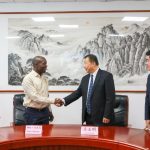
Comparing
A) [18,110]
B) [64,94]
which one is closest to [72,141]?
[18,110]

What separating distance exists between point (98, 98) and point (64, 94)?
121 cm

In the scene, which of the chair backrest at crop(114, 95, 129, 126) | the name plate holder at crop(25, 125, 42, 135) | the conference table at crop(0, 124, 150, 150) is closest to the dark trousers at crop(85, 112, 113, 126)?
the chair backrest at crop(114, 95, 129, 126)

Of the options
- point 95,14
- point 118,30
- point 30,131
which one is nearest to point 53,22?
point 95,14

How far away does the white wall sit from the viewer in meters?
4.50

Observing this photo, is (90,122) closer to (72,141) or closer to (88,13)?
(72,141)

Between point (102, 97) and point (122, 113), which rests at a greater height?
point (102, 97)

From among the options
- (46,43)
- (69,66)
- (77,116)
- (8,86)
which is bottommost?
(77,116)

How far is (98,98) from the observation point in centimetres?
348

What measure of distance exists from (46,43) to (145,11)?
65.0 inches

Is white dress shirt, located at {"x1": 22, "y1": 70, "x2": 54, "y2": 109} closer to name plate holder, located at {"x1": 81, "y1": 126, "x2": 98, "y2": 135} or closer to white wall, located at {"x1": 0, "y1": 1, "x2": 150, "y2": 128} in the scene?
name plate holder, located at {"x1": 81, "y1": 126, "x2": 98, "y2": 135}

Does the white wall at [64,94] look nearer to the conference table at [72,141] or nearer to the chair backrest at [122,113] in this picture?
the chair backrest at [122,113]

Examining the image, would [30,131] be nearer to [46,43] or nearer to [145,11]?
[46,43]

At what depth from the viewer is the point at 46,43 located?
15.0 ft

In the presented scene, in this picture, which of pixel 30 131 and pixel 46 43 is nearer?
pixel 30 131
